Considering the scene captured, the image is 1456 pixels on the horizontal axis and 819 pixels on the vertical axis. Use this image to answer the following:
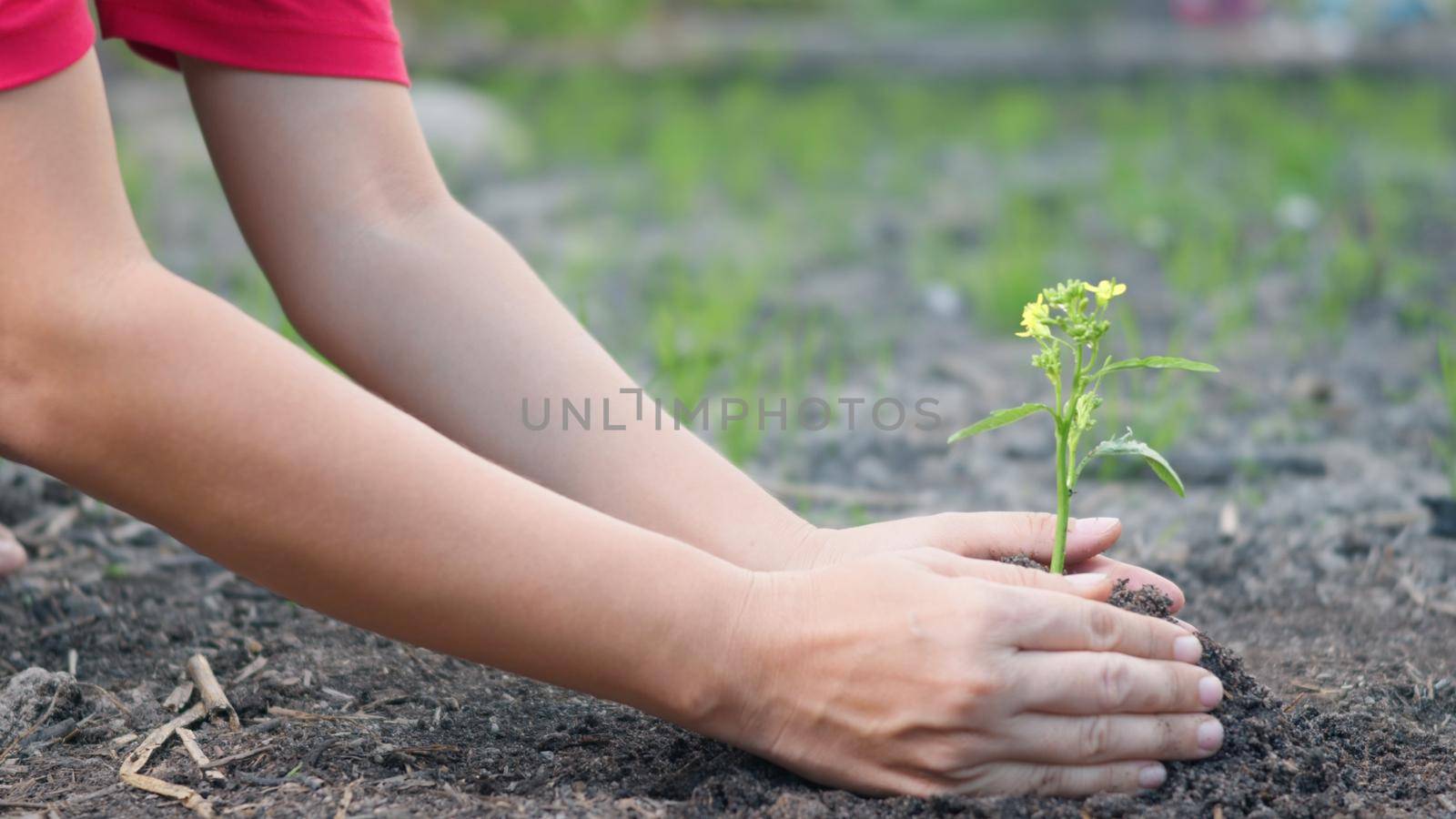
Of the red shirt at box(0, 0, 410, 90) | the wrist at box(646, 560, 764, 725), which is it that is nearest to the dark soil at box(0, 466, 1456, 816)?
the wrist at box(646, 560, 764, 725)

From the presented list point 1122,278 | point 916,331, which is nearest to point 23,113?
point 916,331

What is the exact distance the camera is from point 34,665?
137 centimetres

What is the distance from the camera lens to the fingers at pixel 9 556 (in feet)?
5.04

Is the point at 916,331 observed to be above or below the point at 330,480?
above

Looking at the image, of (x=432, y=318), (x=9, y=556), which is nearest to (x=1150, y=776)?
(x=432, y=318)

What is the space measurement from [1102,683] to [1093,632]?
43 mm

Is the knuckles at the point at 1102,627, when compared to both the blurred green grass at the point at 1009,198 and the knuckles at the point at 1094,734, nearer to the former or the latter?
the knuckles at the point at 1094,734

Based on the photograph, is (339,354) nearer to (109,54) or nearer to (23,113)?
(23,113)

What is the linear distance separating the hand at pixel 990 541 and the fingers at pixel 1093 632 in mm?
154

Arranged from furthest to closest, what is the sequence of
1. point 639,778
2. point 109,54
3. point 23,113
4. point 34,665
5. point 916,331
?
point 109,54, point 916,331, point 34,665, point 639,778, point 23,113

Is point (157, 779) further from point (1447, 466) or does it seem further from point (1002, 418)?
point (1447, 466)

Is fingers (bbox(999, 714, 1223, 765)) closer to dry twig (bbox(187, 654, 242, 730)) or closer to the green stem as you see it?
the green stem

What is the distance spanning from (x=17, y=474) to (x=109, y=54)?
473 cm

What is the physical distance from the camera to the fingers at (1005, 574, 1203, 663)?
1.00 meters
